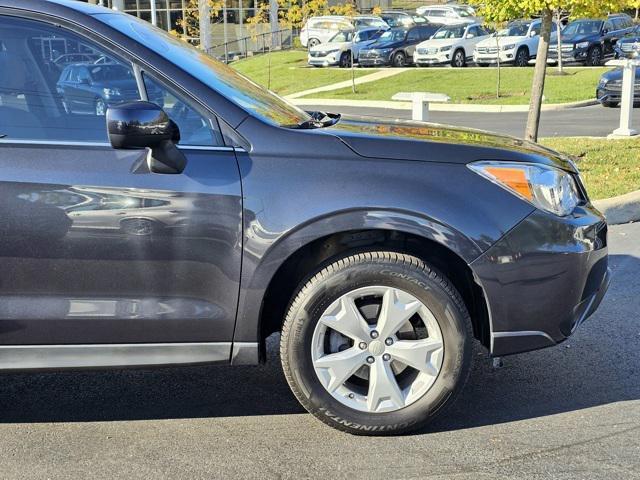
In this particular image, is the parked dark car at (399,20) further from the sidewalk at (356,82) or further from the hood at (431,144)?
the hood at (431,144)

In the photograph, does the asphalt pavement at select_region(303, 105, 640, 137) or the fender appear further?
the asphalt pavement at select_region(303, 105, 640, 137)

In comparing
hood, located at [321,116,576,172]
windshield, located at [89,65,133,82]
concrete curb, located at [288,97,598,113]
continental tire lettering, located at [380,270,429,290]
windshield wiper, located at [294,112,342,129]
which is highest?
windshield, located at [89,65,133,82]

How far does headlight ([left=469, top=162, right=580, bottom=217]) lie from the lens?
382 centimetres

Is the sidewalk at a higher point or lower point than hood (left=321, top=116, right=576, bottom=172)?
lower

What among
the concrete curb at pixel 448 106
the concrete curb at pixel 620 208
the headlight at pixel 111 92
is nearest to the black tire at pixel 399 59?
the concrete curb at pixel 448 106

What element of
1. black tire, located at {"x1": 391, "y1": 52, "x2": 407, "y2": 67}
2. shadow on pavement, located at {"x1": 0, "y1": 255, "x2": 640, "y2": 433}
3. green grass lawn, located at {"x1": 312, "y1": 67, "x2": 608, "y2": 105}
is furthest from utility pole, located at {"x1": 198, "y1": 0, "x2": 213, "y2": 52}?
shadow on pavement, located at {"x1": 0, "y1": 255, "x2": 640, "y2": 433}

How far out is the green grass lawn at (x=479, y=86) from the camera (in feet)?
71.6

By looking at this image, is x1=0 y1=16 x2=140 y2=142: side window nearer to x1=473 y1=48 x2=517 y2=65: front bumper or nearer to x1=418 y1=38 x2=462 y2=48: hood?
x1=473 y1=48 x2=517 y2=65: front bumper

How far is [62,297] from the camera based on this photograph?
3682mm

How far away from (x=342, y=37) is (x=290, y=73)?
271cm

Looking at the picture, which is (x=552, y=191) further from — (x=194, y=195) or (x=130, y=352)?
(x=130, y=352)

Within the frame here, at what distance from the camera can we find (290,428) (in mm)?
4035

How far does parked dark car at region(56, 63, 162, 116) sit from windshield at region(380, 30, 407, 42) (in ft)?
96.9

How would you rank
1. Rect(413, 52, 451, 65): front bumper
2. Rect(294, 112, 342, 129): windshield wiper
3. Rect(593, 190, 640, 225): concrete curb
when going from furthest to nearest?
Rect(413, 52, 451, 65): front bumper → Rect(593, 190, 640, 225): concrete curb → Rect(294, 112, 342, 129): windshield wiper
